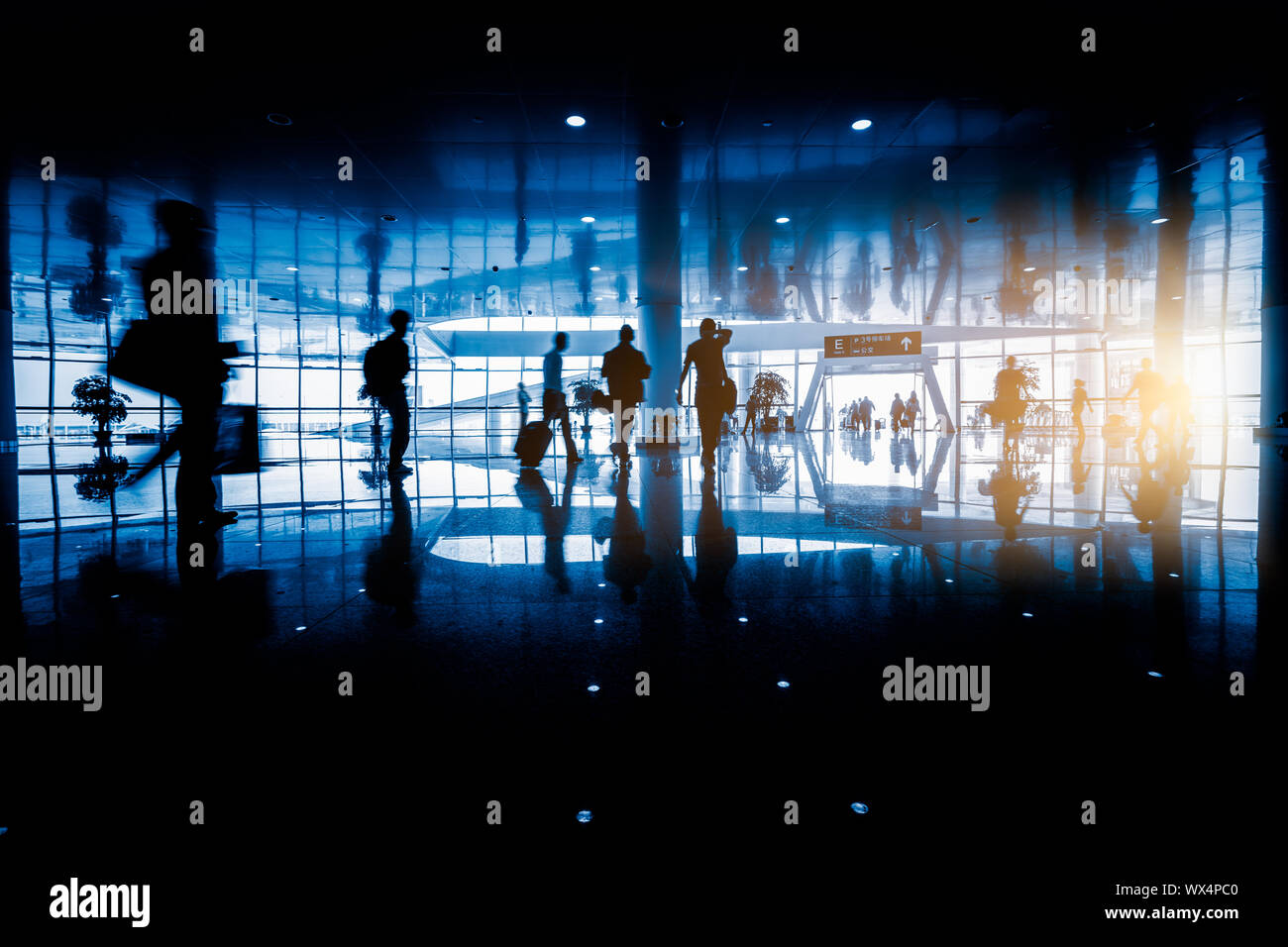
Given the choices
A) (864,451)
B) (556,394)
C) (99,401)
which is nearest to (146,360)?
(556,394)

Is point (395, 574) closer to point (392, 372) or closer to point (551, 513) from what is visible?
point (551, 513)

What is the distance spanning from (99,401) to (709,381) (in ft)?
76.8

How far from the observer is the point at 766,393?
30.1 metres

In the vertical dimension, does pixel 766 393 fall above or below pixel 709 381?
above

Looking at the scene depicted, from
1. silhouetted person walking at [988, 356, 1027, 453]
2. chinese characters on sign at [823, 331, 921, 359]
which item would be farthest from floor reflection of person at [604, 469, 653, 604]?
chinese characters on sign at [823, 331, 921, 359]

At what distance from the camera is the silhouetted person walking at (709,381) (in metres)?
8.06

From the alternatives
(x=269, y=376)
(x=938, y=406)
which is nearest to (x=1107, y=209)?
(x=938, y=406)

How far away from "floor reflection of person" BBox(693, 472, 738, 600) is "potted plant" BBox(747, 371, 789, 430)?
81.8ft

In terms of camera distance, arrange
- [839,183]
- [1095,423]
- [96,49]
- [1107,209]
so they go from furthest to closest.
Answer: [1095,423] < [1107,209] < [839,183] < [96,49]

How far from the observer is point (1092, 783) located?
1322mm

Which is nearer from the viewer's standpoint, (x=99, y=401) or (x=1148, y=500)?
(x=1148, y=500)
